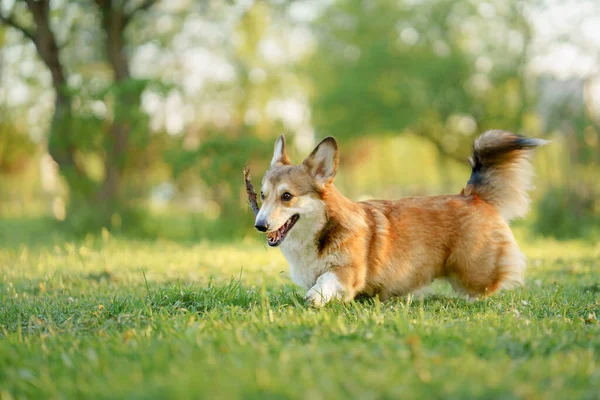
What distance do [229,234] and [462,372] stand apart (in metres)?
9.20

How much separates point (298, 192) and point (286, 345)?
1664 millimetres

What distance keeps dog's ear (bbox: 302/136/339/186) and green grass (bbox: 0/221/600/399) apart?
953 mm

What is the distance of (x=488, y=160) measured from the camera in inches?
208

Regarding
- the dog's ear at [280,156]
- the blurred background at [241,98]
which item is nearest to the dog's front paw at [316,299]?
the dog's ear at [280,156]

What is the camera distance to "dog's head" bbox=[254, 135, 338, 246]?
443 centimetres

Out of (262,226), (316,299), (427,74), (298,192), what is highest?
(427,74)

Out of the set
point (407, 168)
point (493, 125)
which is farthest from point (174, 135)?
point (407, 168)

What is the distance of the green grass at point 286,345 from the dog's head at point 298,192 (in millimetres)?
573

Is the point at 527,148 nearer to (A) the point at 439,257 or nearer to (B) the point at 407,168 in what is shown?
(A) the point at 439,257

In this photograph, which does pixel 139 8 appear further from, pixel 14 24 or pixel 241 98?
pixel 241 98

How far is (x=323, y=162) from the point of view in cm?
465

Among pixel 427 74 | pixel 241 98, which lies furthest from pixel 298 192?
pixel 427 74

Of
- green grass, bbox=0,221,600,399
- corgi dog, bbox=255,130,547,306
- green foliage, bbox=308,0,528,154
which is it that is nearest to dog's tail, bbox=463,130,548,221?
corgi dog, bbox=255,130,547,306

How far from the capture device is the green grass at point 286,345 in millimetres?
2398
